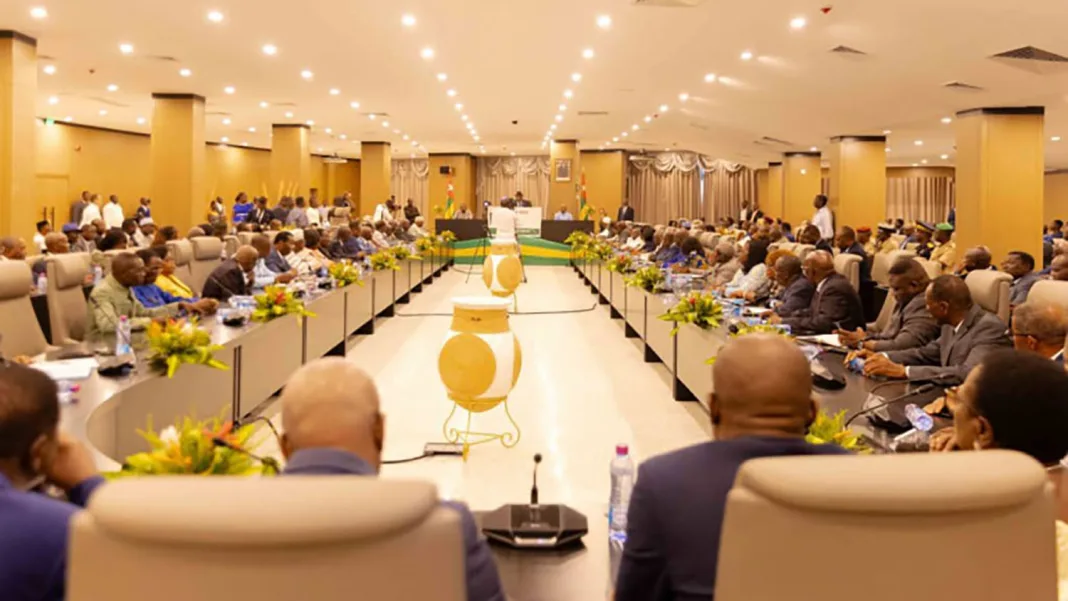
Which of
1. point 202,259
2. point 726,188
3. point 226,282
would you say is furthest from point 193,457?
point 726,188

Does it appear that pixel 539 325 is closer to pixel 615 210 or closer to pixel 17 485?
pixel 17 485

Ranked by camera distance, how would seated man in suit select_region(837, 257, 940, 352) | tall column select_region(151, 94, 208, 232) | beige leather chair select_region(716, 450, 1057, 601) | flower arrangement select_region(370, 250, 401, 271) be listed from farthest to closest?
tall column select_region(151, 94, 208, 232)
flower arrangement select_region(370, 250, 401, 271)
seated man in suit select_region(837, 257, 940, 352)
beige leather chair select_region(716, 450, 1057, 601)

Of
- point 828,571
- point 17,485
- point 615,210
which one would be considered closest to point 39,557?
point 17,485

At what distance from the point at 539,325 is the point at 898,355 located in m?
6.45

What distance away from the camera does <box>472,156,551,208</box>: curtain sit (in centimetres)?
3475

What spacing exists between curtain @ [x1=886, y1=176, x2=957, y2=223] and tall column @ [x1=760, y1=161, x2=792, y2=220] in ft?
19.5

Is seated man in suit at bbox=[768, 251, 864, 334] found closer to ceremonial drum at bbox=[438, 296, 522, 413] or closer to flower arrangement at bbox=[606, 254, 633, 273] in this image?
ceremonial drum at bbox=[438, 296, 522, 413]

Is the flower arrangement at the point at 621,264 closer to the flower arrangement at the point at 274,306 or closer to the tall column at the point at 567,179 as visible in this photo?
the flower arrangement at the point at 274,306

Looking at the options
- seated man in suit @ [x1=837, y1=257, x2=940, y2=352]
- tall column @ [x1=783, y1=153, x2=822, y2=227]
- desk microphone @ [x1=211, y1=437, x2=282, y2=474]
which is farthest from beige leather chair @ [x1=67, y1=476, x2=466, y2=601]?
tall column @ [x1=783, y1=153, x2=822, y2=227]

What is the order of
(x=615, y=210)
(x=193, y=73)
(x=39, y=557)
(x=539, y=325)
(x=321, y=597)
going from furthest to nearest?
(x=615, y=210), (x=193, y=73), (x=539, y=325), (x=39, y=557), (x=321, y=597)

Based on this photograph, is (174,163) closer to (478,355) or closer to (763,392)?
(478,355)

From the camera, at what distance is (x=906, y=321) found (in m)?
Result: 5.21

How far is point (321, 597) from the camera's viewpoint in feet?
3.70

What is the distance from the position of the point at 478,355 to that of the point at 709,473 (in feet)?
11.8
